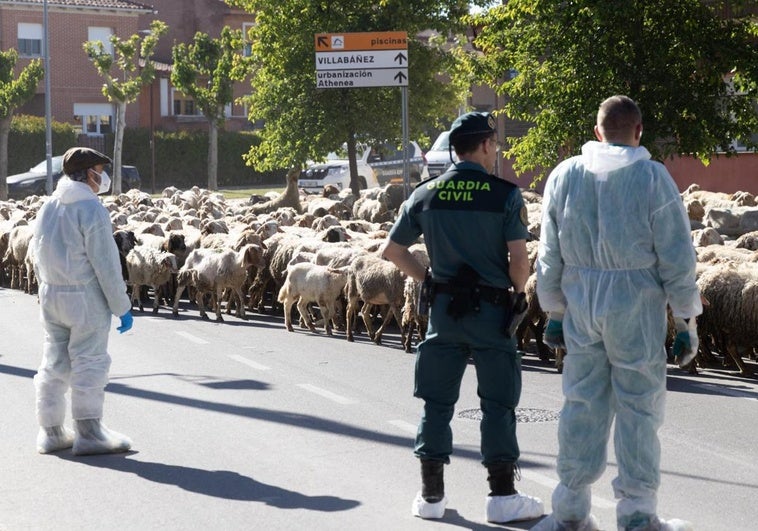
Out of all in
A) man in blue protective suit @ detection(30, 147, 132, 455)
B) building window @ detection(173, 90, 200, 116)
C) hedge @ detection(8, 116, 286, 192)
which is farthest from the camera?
building window @ detection(173, 90, 200, 116)

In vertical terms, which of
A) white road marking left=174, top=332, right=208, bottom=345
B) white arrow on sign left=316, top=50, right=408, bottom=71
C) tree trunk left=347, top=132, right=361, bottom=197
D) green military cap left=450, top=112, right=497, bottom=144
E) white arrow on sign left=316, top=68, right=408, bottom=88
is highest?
white arrow on sign left=316, top=50, right=408, bottom=71

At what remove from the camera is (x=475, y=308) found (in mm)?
6695

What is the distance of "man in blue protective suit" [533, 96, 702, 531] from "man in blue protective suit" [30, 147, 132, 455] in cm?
325

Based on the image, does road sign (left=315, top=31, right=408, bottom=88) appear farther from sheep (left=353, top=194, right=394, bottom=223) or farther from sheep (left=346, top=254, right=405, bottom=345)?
sheep (left=353, top=194, right=394, bottom=223)

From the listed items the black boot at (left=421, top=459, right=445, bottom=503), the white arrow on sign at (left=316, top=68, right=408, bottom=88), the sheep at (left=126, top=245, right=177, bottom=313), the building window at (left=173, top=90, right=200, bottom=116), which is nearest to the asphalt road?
the black boot at (left=421, top=459, right=445, bottom=503)

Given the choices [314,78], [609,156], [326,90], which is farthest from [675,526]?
[326,90]

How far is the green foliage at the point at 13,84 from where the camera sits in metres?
52.8

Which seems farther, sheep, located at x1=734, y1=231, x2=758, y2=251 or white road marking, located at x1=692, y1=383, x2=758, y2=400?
sheep, located at x1=734, y1=231, x2=758, y2=251

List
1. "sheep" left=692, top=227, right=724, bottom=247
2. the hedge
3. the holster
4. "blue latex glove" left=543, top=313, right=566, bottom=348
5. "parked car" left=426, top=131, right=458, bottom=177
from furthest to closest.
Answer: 1. the hedge
2. "parked car" left=426, top=131, right=458, bottom=177
3. "sheep" left=692, top=227, right=724, bottom=247
4. the holster
5. "blue latex glove" left=543, top=313, right=566, bottom=348

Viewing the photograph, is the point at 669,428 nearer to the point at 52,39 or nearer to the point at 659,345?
the point at 659,345

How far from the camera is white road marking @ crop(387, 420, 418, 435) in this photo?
9.26 meters

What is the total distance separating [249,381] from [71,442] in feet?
9.81

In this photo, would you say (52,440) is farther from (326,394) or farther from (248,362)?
(248,362)

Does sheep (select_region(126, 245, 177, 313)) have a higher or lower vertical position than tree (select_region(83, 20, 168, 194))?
lower
